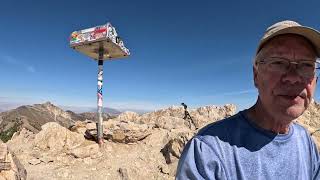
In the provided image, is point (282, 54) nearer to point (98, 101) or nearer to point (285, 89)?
point (285, 89)

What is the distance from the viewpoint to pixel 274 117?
227 centimetres

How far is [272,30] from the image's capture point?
7.30 feet

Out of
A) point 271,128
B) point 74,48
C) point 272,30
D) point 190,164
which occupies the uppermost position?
point 74,48

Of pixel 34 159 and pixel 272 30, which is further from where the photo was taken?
pixel 34 159

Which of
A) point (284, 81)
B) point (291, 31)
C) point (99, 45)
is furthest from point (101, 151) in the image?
point (291, 31)

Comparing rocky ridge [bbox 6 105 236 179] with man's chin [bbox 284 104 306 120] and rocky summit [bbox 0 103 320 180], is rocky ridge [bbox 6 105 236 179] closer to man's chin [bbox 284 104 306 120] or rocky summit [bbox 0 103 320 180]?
rocky summit [bbox 0 103 320 180]

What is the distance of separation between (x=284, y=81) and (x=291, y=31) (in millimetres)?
357

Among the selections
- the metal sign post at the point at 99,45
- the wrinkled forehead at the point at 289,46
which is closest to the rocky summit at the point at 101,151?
the metal sign post at the point at 99,45

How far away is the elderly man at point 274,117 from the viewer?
2045mm

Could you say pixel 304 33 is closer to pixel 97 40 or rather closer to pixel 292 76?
pixel 292 76

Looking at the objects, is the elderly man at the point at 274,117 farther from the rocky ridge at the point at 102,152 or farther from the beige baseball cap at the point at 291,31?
the rocky ridge at the point at 102,152

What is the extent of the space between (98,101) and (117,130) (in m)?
1.92

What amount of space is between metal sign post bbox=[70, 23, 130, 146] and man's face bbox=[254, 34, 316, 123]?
13.8 meters

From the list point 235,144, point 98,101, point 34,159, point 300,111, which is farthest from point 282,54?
point 98,101
